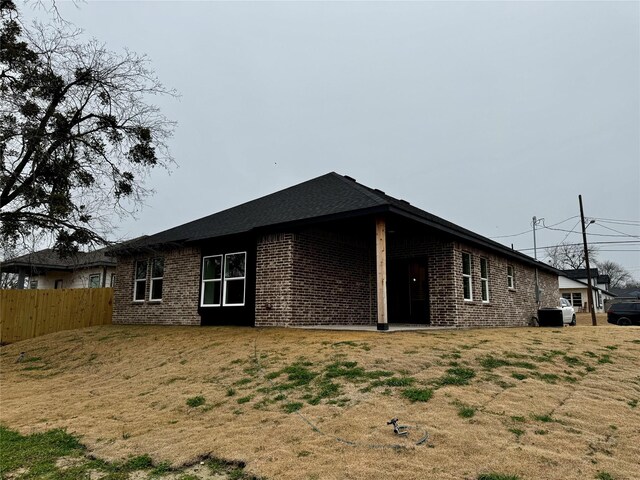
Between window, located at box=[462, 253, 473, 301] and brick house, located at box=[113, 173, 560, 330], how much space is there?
3 cm

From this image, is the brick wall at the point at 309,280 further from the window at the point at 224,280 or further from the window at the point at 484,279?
the window at the point at 484,279

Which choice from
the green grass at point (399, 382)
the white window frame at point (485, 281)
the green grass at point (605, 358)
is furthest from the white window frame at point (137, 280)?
the green grass at point (605, 358)

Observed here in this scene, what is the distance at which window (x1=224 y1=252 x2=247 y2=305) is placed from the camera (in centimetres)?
1308

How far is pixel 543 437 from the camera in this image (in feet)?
13.5

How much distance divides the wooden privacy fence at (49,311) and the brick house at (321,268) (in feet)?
7.41

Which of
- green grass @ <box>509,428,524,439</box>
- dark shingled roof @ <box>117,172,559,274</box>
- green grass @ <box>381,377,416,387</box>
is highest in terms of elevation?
dark shingled roof @ <box>117,172,559,274</box>

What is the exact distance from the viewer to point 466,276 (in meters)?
13.5

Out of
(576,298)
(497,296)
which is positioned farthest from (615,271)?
(497,296)

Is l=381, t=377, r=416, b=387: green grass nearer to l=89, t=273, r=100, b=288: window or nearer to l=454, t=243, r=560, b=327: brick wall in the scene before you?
l=454, t=243, r=560, b=327: brick wall

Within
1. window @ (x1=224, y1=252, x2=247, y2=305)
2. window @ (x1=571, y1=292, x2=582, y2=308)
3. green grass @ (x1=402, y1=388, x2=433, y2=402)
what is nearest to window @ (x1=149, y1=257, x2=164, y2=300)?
window @ (x1=224, y1=252, x2=247, y2=305)

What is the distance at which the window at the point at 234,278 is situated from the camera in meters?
13.1

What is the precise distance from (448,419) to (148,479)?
305 cm

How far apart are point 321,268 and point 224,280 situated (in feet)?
10.6

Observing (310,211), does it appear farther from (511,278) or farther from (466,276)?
(511,278)
